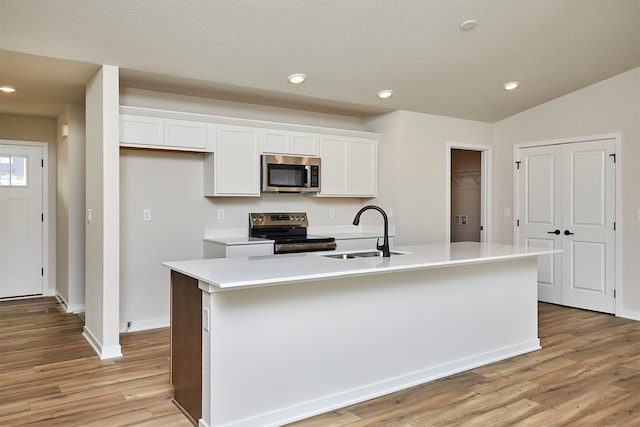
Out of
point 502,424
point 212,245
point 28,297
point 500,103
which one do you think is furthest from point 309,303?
point 28,297

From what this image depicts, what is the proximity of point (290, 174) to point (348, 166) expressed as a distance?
0.80 m

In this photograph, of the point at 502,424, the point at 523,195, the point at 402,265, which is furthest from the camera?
the point at 523,195

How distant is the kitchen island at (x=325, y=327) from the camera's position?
2.37m

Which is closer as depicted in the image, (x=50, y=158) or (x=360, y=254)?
(x=360, y=254)

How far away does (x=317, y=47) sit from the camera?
368 cm

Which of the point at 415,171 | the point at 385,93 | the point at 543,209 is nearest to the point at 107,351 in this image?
the point at 385,93

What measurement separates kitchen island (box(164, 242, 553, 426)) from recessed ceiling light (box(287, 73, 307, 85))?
5.79 ft

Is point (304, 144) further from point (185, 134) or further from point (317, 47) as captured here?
point (317, 47)

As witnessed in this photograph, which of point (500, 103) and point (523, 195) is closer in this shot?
point (500, 103)

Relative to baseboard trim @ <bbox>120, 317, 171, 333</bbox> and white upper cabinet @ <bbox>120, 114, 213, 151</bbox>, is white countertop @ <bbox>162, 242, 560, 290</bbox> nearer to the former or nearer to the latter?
white upper cabinet @ <bbox>120, 114, 213, 151</bbox>

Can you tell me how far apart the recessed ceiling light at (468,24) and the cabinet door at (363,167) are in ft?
6.48

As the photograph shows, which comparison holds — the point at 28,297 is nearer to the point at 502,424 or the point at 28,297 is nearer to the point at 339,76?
the point at 339,76

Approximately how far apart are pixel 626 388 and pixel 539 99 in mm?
3505

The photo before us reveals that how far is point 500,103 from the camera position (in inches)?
215
